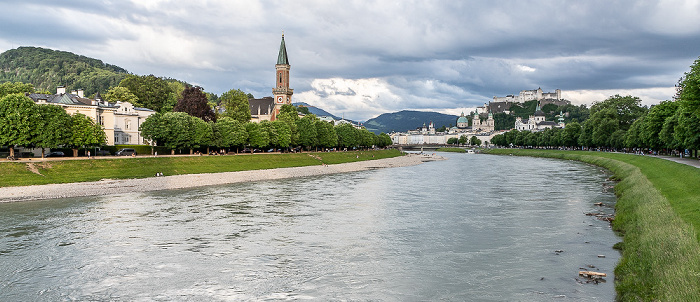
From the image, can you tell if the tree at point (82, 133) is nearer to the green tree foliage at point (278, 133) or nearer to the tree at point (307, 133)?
the green tree foliage at point (278, 133)

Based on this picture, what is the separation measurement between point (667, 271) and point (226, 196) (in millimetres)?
36482

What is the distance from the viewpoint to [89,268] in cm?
2056

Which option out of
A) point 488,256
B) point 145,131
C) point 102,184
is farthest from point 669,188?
point 145,131

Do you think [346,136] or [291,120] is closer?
[291,120]

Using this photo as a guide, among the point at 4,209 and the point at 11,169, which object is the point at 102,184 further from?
the point at 4,209

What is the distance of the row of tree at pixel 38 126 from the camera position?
59125 millimetres

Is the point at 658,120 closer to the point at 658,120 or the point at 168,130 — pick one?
the point at 658,120

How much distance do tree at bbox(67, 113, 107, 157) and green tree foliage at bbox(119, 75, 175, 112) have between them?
45.6 m

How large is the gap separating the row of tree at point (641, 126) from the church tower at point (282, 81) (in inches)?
3538

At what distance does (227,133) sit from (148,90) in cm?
3901

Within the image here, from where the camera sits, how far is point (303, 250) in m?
24.1

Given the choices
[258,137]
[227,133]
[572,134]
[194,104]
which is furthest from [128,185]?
[572,134]

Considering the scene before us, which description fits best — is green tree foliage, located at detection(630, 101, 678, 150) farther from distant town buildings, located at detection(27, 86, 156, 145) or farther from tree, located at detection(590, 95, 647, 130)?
distant town buildings, located at detection(27, 86, 156, 145)

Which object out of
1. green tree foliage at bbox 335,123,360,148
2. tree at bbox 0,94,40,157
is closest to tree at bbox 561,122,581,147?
green tree foliage at bbox 335,123,360,148
